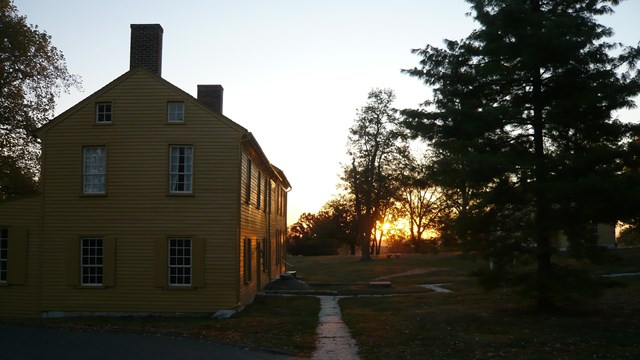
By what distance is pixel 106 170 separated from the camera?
71.5 feet

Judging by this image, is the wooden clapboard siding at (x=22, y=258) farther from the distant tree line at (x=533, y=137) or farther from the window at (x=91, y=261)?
the distant tree line at (x=533, y=137)

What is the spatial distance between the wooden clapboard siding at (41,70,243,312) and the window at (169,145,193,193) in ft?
0.68

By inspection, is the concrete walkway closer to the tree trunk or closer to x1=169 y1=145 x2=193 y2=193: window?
the tree trunk

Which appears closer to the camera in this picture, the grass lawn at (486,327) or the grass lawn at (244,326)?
the grass lawn at (486,327)

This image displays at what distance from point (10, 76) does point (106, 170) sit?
1472 centimetres

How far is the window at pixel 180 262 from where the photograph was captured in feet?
69.4

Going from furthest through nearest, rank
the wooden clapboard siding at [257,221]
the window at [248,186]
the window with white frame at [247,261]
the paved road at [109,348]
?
1. the window at [248,186]
2. the window with white frame at [247,261]
3. the wooden clapboard siding at [257,221]
4. the paved road at [109,348]

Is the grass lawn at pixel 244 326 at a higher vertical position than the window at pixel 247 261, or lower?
lower

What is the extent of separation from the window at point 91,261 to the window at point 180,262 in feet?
7.58

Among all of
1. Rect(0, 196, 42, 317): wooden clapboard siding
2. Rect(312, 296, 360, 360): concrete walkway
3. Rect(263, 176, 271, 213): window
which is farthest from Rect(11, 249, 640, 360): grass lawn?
Rect(263, 176, 271, 213): window

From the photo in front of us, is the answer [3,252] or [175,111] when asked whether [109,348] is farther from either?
[3,252]

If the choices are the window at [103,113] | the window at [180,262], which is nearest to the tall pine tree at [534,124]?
the window at [180,262]

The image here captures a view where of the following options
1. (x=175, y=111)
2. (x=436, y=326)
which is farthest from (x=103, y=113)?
(x=436, y=326)

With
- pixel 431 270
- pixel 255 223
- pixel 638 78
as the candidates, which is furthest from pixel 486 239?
pixel 431 270
